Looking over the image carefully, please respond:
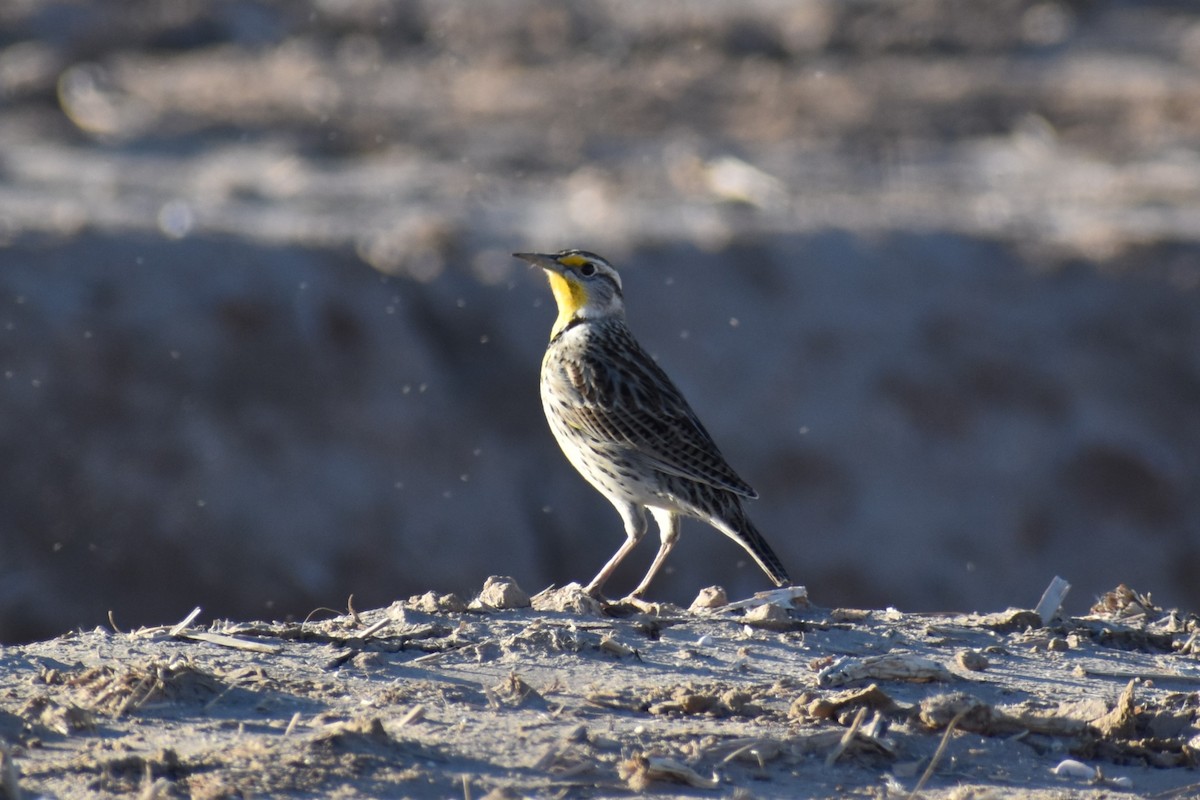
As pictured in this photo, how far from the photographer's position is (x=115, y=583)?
70.9ft

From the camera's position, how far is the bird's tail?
33.8 ft

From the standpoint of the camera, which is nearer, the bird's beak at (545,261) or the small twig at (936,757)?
the small twig at (936,757)

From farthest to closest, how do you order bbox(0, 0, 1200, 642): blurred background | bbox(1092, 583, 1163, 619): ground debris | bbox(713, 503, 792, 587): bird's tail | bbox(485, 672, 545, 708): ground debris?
bbox(0, 0, 1200, 642): blurred background
bbox(713, 503, 792, 587): bird's tail
bbox(1092, 583, 1163, 619): ground debris
bbox(485, 672, 545, 708): ground debris

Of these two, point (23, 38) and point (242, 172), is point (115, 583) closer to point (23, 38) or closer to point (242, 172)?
point (242, 172)

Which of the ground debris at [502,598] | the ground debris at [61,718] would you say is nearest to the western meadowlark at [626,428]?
the ground debris at [502,598]

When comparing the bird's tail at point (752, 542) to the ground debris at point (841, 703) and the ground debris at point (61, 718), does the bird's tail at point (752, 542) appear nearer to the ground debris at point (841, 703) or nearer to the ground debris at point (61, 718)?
the ground debris at point (841, 703)

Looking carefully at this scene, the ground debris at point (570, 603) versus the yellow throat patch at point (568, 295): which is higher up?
the yellow throat patch at point (568, 295)

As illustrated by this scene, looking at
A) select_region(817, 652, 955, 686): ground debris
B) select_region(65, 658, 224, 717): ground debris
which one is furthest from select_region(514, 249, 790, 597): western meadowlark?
select_region(65, 658, 224, 717): ground debris

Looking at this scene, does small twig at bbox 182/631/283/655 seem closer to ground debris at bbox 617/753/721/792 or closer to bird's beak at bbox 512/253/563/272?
ground debris at bbox 617/753/721/792

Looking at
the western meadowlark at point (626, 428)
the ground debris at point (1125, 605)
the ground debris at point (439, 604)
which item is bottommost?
the ground debris at point (1125, 605)

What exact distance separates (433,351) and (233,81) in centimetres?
1836

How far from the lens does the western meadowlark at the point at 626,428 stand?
35.2 ft

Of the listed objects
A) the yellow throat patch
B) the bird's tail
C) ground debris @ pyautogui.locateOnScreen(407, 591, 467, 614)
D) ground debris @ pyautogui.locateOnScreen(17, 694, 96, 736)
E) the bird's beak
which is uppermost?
the bird's beak

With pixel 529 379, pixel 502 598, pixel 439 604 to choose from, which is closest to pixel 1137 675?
pixel 502 598
